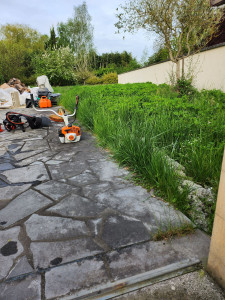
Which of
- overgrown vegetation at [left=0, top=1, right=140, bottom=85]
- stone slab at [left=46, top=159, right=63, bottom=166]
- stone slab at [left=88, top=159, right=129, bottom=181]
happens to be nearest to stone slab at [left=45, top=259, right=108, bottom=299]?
stone slab at [left=88, top=159, right=129, bottom=181]

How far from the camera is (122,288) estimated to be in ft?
4.99

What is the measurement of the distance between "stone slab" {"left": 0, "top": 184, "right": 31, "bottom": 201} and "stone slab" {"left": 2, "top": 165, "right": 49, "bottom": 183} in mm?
200

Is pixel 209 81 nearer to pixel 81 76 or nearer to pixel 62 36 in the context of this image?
pixel 81 76

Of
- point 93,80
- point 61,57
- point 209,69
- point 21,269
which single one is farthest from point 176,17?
point 93,80

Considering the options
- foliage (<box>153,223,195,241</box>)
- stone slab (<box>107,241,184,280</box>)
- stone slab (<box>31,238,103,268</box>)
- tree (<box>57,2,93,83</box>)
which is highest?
tree (<box>57,2,93,83</box>)

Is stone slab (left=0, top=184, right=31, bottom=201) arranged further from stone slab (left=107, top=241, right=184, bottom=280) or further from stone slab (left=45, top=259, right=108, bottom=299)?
stone slab (left=107, top=241, right=184, bottom=280)

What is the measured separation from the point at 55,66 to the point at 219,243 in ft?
88.8

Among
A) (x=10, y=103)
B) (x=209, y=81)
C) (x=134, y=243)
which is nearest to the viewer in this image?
(x=134, y=243)

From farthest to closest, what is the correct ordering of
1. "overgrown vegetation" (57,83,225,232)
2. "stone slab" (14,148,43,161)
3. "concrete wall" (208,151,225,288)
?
"stone slab" (14,148,43,161) < "overgrown vegetation" (57,83,225,232) < "concrete wall" (208,151,225,288)

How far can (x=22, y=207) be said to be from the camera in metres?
2.60

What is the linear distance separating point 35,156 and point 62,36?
46.3 meters

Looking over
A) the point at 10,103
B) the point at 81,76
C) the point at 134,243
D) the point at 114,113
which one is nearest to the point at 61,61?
the point at 81,76

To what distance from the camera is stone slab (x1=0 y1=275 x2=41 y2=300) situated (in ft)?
4.94

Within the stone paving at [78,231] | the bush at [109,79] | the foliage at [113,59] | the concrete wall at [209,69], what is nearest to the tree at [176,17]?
the concrete wall at [209,69]
